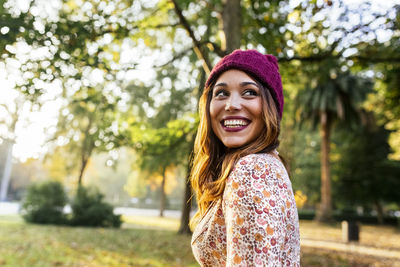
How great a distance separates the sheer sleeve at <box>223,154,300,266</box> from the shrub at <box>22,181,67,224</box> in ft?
58.1

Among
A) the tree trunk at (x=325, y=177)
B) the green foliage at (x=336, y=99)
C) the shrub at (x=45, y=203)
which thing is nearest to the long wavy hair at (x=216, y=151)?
the shrub at (x=45, y=203)

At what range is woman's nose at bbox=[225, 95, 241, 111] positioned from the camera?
1.60 meters

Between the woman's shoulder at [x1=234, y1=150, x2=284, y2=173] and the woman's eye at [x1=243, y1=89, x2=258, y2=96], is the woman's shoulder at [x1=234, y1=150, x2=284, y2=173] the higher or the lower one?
the lower one

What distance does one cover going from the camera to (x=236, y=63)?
1.62m

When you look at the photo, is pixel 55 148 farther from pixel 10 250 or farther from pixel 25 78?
pixel 25 78

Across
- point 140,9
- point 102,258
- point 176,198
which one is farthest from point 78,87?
point 176,198

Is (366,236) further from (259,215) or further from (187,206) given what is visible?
(259,215)

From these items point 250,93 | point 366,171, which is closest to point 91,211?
→ point 250,93

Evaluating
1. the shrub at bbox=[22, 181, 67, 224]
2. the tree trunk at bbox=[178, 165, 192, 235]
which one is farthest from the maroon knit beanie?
the shrub at bbox=[22, 181, 67, 224]

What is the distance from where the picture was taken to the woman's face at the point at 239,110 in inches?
62.7

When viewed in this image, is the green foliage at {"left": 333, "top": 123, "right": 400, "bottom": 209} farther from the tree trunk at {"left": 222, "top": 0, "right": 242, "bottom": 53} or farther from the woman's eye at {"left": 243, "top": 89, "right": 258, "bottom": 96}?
the woman's eye at {"left": 243, "top": 89, "right": 258, "bottom": 96}

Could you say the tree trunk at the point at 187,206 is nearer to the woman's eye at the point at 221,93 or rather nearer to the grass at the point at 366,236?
the woman's eye at the point at 221,93

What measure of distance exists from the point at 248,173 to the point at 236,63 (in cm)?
65

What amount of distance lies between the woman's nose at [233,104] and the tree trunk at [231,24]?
12.5 feet
